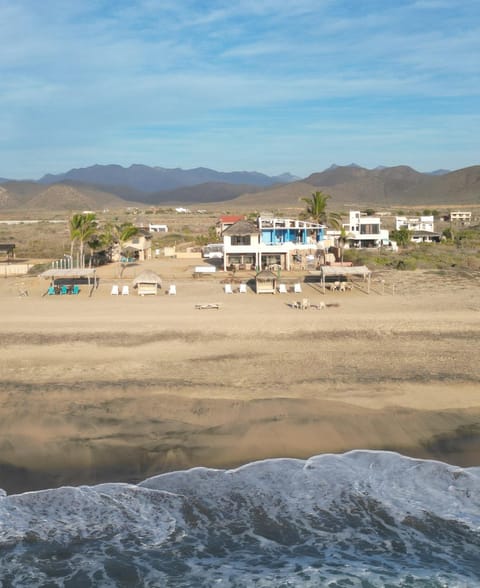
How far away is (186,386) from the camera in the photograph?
1556 centimetres

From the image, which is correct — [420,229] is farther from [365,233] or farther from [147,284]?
[147,284]

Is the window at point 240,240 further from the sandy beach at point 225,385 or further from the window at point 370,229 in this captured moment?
the window at point 370,229

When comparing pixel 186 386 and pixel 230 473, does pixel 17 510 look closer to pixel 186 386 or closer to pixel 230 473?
pixel 230 473

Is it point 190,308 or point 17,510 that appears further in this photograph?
point 190,308

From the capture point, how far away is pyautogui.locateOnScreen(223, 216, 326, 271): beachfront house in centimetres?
3850

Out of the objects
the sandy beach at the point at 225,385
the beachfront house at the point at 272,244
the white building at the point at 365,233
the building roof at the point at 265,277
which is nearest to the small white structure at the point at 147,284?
the sandy beach at the point at 225,385

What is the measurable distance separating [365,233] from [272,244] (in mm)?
17437

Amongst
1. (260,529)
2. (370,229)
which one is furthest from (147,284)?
(370,229)

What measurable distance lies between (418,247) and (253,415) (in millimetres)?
41709

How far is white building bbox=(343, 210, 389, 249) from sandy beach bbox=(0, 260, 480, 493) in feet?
93.3

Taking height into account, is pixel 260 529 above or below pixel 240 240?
below

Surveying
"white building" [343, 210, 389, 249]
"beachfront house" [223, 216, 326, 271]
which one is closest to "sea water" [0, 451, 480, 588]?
"beachfront house" [223, 216, 326, 271]

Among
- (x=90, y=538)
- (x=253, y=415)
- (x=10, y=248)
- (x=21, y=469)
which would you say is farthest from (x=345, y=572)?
(x=10, y=248)

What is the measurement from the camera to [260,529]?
33.4 feet
